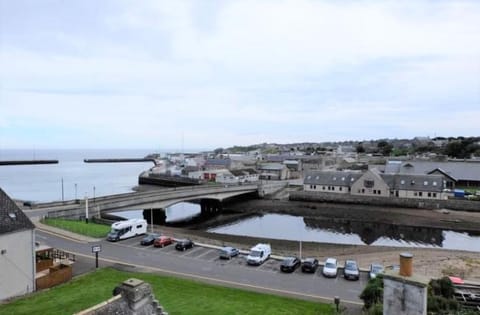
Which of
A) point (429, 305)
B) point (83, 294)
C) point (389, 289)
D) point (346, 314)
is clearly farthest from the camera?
point (83, 294)

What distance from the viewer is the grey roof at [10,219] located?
22.5 metres

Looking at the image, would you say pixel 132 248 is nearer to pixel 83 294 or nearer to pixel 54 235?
pixel 54 235

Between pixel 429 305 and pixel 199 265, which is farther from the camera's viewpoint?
pixel 199 265

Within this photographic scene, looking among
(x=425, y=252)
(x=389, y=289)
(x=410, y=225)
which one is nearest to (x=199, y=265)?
(x=389, y=289)

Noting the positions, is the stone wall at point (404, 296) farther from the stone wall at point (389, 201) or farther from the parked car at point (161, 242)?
the stone wall at point (389, 201)

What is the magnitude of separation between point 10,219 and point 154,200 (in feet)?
114

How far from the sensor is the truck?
35.9m

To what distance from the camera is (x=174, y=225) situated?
196 feet

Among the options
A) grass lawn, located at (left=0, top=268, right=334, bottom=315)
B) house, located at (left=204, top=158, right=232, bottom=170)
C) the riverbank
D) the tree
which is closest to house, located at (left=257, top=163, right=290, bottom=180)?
house, located at (left=204, top=158, right=232, bottom=170)

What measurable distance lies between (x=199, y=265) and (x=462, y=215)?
48.8m

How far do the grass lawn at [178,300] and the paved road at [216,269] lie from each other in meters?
1.87

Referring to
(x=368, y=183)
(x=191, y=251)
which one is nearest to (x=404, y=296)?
(x=191, y=251)

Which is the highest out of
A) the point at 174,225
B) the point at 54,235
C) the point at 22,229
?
the point at 22,229

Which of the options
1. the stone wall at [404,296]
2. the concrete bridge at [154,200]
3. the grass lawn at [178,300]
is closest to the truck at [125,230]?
the concrete bridge at [154,200]
